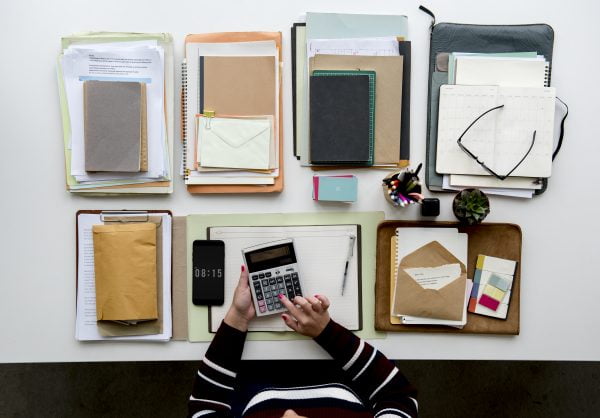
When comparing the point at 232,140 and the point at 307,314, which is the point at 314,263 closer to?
the point at 307,314

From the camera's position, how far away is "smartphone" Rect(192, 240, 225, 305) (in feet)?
3.00

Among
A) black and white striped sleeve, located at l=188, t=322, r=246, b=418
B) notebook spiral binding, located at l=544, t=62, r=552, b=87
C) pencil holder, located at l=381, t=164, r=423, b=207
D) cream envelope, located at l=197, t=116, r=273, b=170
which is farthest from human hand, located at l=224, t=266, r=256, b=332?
notebook spiral binding, located at l=544, t=62, r=552, b=87

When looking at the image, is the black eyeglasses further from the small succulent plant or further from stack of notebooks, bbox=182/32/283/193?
stack of notebooks, bbox=182/32/283/193

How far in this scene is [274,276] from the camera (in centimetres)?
91

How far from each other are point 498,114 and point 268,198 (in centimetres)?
53

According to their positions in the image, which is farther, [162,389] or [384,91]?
[162,389]

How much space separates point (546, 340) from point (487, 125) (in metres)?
0.50

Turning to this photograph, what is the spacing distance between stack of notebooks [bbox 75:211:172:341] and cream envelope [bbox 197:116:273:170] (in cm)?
17

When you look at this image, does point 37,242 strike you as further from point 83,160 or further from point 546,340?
point 546,340

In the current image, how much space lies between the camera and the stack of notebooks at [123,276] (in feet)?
2.92

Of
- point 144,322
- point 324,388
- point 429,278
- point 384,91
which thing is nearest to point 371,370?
point 324,388

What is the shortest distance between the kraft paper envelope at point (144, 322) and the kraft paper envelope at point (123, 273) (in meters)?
0.02

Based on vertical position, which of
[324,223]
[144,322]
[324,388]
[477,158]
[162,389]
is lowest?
[162,389]

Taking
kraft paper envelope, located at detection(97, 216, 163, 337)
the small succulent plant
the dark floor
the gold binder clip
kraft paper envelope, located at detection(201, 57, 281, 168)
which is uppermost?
kraft paper envelope, located at detection(201, 57, 281, 168)
